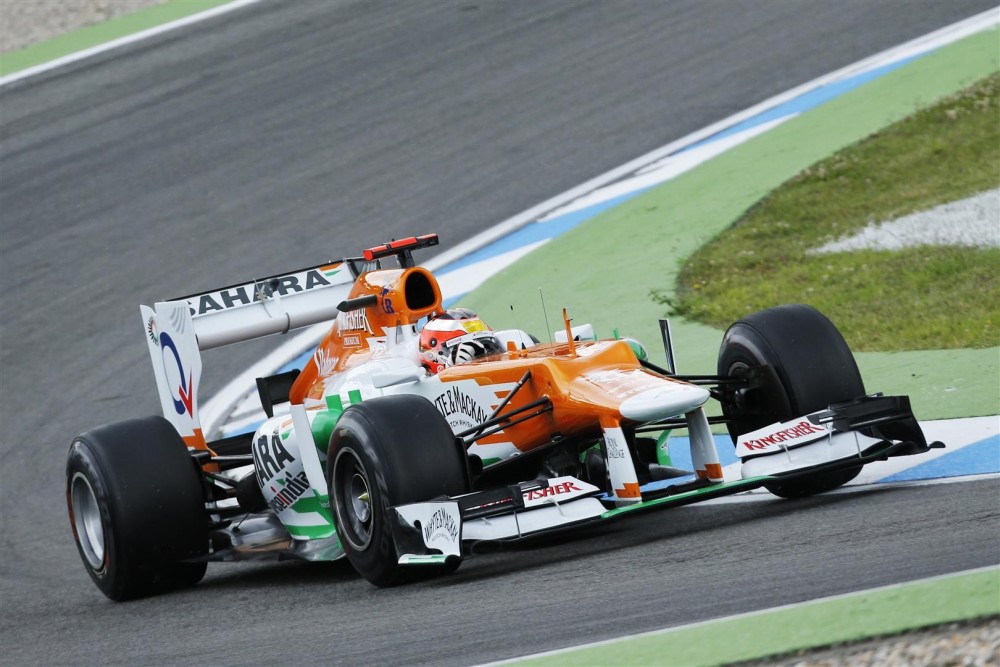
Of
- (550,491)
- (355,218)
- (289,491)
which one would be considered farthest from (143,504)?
(355,218)

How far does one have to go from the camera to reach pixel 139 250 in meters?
16.7

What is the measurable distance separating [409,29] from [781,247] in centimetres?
990

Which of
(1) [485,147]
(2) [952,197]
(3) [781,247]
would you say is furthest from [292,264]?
(2) [952,197]

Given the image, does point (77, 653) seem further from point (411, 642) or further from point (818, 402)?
point (818, 402)

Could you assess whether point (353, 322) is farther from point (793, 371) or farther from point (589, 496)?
point (793, 371)

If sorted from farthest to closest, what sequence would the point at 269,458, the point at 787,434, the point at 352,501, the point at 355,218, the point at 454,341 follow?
the point at 355,218
the point at 269,458
the point at 454,341
the point at 352,501
the point at 787,434

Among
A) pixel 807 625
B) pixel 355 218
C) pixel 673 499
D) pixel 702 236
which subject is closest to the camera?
pixel 807 625

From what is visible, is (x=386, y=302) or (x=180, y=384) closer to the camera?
(x=386, y=302)

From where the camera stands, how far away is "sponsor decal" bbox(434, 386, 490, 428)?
7703 millimetres

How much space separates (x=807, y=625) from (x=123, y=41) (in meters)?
20.1

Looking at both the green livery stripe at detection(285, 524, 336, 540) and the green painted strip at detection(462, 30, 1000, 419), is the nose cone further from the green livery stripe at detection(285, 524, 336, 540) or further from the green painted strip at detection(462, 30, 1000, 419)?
the green painted strip at detection(462, 30, 1000, 419)

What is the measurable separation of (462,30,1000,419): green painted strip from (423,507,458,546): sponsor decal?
11.4 ft

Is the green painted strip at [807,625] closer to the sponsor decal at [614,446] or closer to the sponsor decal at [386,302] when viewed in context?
the sponsor decal at [614,446]

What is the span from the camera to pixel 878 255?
12.2m
